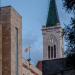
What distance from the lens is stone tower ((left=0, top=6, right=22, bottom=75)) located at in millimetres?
35406

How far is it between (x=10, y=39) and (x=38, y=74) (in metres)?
29.6

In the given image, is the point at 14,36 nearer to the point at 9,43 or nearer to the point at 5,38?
the point at 5,38

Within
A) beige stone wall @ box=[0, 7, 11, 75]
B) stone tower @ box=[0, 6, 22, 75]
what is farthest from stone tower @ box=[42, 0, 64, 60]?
beige stone wall @ box=[0, 7, 11, 75]

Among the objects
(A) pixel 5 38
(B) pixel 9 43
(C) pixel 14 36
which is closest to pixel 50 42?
(C) pixel 14 36

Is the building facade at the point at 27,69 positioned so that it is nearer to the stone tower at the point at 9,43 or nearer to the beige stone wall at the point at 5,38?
the stone tower at the point at 9,43

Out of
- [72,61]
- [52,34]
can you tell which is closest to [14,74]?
[72,61]

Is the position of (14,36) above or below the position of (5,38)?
above

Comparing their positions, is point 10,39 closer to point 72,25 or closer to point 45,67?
point 45,67

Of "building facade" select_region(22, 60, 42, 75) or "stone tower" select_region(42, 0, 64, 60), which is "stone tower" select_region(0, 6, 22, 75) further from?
"stone tower" select_region(42, 0, 64, 60)

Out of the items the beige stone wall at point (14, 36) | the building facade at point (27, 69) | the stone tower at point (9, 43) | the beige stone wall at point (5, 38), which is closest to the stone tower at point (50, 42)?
the building facade at point (27, 69)

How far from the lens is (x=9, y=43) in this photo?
3588 cm

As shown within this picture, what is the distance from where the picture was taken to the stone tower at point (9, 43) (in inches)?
1394

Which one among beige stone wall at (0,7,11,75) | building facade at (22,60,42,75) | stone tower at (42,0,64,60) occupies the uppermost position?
stone tower at (42,0,64,60)

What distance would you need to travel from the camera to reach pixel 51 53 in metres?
114
